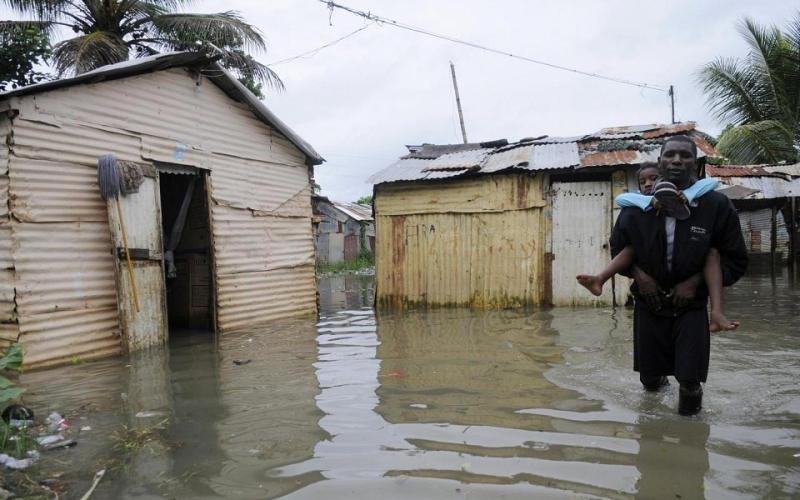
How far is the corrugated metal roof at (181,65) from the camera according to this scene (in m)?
6.19

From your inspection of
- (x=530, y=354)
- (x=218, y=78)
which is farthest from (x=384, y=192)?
(x=530, y=354)

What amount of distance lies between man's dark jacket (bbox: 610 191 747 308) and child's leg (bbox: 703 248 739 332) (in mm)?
A: 41

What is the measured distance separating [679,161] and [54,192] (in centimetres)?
636

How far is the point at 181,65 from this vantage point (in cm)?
786

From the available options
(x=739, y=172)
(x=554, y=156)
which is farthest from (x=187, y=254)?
(x=739, y=172)

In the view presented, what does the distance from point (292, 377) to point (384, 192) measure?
6.15 metres

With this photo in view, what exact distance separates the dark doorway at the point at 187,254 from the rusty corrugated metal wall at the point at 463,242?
3.36 metres

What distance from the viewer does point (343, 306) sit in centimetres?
1188

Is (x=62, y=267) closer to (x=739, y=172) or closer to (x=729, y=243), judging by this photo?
(x=729, y=243)

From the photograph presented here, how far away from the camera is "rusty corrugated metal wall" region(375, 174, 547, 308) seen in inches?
392

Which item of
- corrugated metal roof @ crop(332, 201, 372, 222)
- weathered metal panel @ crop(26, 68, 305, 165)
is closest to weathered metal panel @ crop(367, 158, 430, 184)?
weathered metal panel @ crop(26, 68, 305, 165)

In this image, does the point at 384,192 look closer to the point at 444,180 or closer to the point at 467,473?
the point at 444,180

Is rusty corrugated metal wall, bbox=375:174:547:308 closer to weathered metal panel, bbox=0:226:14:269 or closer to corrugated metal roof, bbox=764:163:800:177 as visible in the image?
weathered metal panel, bbox=0:226:14:269

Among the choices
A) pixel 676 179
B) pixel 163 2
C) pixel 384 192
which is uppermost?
pixel 163 2
